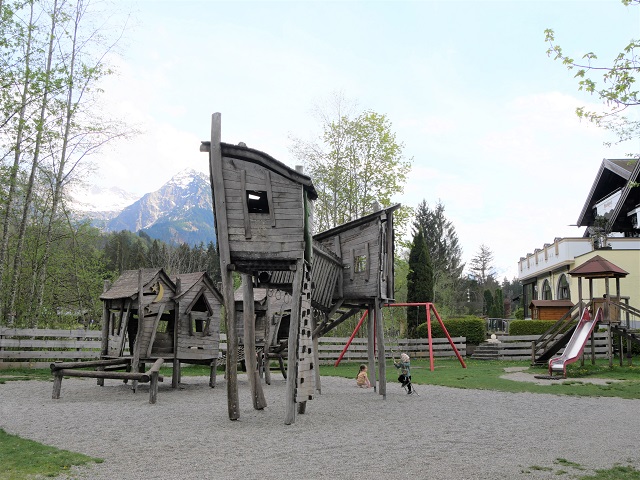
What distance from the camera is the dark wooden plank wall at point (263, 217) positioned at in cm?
935

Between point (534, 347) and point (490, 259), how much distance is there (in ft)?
188

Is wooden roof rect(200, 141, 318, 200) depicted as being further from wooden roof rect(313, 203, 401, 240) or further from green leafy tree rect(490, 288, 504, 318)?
green leafy tree rect(490, 288, 504, 318)

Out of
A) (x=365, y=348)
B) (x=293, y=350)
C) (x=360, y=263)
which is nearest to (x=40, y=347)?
(x=360, y=263)

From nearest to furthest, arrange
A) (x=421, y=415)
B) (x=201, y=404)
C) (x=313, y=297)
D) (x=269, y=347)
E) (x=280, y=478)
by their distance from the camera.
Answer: (x=280, y=478) → (x=421, y=415) → (x=201, y=404) → (x=313, y=297) → (x=269, y=347)

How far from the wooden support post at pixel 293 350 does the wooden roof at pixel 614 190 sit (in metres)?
25.9

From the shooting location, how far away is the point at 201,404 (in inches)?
445

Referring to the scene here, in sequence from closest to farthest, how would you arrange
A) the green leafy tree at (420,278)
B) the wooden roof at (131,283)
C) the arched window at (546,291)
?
the wooden roof at (131,283)
the green leafy tree at (420,278)
the arched window at (546,291)

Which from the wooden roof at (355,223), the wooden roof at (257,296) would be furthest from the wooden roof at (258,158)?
the wooden roof at (257,296)

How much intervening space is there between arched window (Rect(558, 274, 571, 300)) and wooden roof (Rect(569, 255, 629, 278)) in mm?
15672

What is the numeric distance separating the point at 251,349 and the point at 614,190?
1420 inches

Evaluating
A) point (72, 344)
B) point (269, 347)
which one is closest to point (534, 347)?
point (269, 347)

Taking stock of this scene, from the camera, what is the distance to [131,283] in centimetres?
1402

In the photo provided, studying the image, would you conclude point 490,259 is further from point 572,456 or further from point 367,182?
point 572,456

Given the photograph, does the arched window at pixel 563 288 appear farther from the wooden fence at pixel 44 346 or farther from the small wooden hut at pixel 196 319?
the small wooden hut at pixel 196 319
